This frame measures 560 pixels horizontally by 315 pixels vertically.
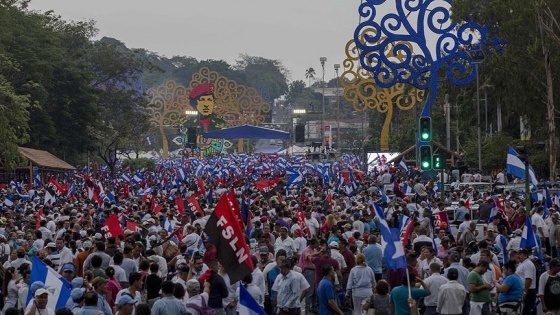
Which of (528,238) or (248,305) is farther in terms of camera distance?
(528,238)

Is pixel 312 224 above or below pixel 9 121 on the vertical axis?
below

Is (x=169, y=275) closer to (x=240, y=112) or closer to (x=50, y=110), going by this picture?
(x=50, y=110)

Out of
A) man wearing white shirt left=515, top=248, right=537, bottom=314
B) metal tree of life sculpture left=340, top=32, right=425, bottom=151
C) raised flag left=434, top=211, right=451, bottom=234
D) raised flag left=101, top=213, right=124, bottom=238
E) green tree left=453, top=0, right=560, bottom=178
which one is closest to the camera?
man wearing white shirt left=515, top=248, right=537, bottom=314

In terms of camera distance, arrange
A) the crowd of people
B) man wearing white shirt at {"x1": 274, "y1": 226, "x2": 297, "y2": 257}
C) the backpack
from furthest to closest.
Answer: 1. man wearing white shirt at {"x1": 274, "y1": 226, "x2": 297, "y2": 257}
2. the crowd of people
3. the backpack

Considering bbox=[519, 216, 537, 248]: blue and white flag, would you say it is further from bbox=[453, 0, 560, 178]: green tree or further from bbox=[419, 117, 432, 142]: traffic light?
bbox=[453, 0, 560, 178]: green tree

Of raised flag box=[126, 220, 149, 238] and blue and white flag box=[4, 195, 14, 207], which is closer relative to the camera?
raised flag box=[126, 220, 149, 238]

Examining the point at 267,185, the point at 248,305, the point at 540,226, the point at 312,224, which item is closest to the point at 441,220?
the point at 540,226

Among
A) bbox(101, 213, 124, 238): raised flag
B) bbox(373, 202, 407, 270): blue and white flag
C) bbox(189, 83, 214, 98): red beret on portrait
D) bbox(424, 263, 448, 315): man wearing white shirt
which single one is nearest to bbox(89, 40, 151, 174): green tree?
bbox(101, 213, 124, 238): raised flag

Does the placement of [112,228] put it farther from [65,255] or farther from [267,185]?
[267,185]

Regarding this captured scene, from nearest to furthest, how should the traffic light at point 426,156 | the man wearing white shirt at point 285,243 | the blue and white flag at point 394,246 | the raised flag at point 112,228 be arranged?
the blue and white flag at point 394,246, the man wearing white shirt at point 285,243, the raised flag at point 112,228, the traffic light at point 426,156

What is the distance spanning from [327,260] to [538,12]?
92.3 ft

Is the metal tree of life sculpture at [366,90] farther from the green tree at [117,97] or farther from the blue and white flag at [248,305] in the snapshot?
the blue and white flag at [248,305]

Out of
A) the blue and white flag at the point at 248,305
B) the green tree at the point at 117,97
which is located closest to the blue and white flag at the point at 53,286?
the blue and white flag at the point at 248,305

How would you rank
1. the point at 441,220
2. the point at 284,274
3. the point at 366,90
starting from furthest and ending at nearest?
the point at 366,90
the point at 441,220
the point at 284,274
